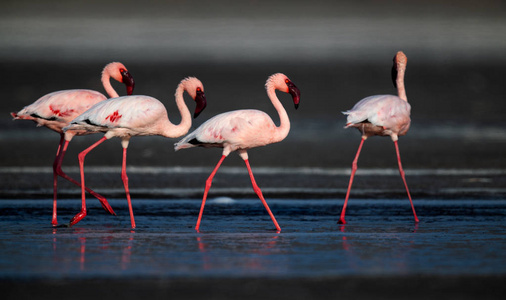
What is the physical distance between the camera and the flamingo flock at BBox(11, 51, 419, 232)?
9.37m

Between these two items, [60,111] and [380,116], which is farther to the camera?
[60,111]

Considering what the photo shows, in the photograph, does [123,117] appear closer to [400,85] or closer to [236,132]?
[236,132]

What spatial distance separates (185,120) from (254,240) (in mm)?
2498

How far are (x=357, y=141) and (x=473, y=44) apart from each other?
1152cm

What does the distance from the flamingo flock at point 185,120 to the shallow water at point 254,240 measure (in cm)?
31

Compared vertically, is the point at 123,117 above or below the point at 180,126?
above

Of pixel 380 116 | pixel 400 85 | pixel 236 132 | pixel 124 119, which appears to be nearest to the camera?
pixel 236 132

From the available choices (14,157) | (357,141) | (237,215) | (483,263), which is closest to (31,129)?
(14,157)

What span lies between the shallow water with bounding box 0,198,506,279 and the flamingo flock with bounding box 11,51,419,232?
31 centimetres

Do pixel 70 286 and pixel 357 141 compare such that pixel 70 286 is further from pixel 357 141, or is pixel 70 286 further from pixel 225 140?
pixel 357 141

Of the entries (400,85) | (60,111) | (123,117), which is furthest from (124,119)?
(400,85)

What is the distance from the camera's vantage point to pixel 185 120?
10156 millimetres

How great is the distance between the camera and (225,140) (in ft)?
30.7

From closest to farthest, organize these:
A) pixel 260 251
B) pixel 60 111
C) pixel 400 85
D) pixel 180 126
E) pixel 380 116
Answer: pixel 260 251 → pixel 180 126 → pixel 380 116 → pixel 60 111 → pixel 400 85
